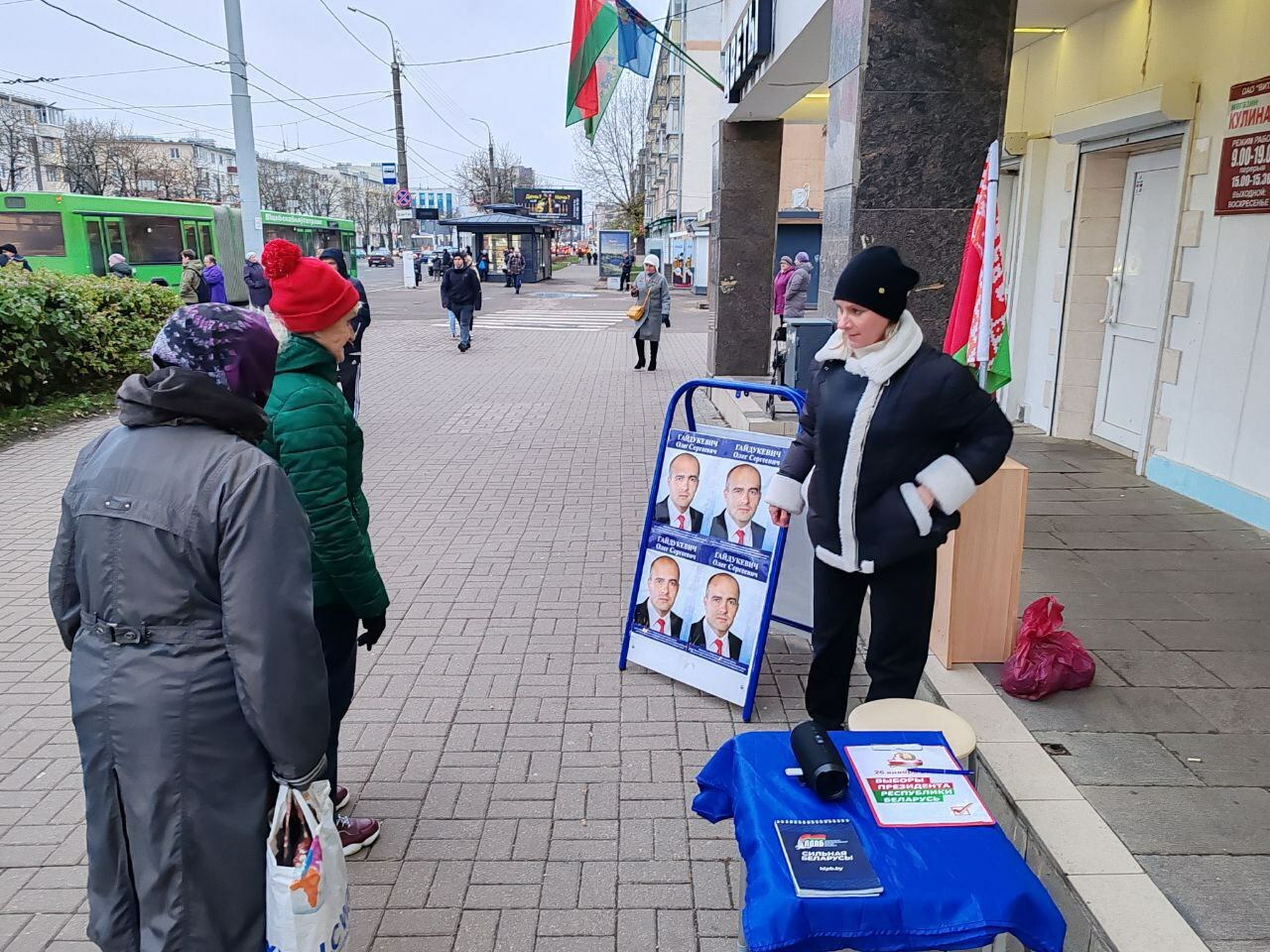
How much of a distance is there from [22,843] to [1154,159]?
8.03 metres

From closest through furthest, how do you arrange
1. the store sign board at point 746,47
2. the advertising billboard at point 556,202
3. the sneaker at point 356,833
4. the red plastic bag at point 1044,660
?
the sneaker at point 356,833
the red plastic bag at point 1044,660
the store sign board at point 746,47
the advertising billboard at point 556,202

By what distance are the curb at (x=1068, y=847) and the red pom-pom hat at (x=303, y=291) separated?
7.96 ft

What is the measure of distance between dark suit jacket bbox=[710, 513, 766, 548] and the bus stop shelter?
126 ft

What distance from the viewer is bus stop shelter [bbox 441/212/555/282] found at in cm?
4119

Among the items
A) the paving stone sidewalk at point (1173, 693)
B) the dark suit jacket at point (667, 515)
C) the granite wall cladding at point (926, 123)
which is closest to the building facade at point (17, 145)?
the granite wall cladding at point (926, 123)

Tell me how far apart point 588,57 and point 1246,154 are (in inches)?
260

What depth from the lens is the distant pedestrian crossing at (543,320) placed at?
22.8 meters

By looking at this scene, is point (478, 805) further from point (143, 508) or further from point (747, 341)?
point (747, 341)

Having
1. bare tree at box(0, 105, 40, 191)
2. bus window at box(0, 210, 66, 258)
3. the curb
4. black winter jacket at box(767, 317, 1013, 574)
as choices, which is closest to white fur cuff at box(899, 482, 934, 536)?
black winter jacket at box(767, 317, 1013, 574)

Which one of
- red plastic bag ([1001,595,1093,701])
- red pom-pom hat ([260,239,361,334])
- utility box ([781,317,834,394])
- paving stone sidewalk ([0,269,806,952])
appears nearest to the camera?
red pom-pom hat ([260,239,361,334])

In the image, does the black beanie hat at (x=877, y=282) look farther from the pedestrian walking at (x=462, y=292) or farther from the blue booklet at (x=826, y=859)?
the pedestrian walking at (x=462, y=292)

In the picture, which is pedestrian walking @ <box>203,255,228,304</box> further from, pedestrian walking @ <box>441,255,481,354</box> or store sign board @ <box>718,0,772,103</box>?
store sign board @ <box>718,0,772,103</box>

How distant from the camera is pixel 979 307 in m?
3.82

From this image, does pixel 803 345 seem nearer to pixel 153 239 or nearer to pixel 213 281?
pixel 213 281
